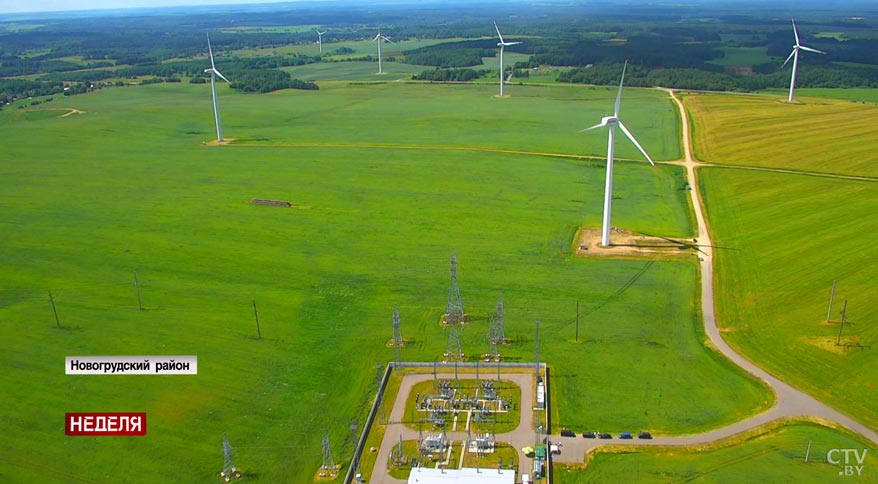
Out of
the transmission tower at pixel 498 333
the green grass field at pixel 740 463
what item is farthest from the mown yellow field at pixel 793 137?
the green grass field at pixel 740 463

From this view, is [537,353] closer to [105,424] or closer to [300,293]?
[300,293]

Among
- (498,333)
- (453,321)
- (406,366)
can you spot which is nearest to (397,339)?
(406,366)

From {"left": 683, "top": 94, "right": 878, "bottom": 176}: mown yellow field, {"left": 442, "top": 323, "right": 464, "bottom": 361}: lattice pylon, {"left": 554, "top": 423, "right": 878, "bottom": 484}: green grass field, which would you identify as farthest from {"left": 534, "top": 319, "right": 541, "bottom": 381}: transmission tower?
{"left": 683, "top": 94, "right": 878, "bottom": 176}: mown yellow field

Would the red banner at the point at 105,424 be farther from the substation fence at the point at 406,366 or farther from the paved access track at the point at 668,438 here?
the paved access track at the point at 668,438

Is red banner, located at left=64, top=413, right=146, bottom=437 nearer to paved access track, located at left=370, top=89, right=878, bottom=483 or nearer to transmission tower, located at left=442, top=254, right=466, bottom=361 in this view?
paved access track, located at left=370, top=89, right=878, bottom=483

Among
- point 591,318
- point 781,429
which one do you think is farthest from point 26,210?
point 781,429
